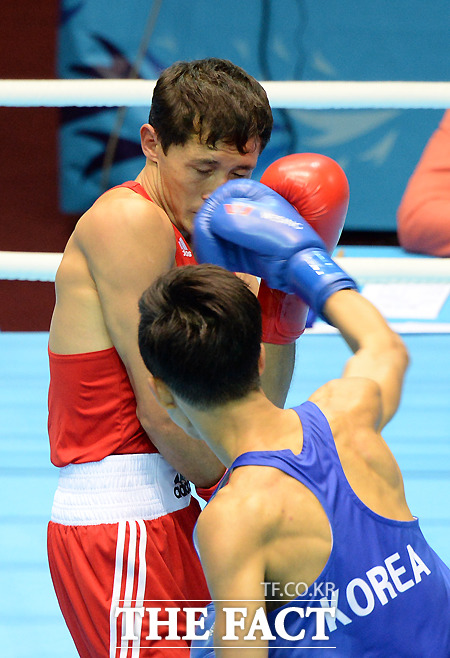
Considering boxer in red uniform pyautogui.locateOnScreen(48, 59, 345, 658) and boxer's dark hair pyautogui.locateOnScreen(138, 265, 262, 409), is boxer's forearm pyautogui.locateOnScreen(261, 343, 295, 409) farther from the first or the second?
Result: boxer's dark hair pyautogui.locateOnScreen(138, 265, 262, 409)

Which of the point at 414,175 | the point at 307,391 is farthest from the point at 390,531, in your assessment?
the point at 414,175

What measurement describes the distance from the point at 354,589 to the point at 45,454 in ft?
5.81

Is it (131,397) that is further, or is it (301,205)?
(301,205)

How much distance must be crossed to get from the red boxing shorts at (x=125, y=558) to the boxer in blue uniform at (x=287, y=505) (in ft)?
0.68

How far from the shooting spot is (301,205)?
5.03 ft

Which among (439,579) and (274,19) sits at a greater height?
(274,19)

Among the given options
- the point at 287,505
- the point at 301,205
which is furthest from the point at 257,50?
the point at 287,505

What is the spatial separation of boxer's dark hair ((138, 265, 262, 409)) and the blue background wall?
405cm

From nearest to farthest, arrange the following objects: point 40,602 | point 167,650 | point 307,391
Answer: point 167,650 < point 40,602 < point 307,391

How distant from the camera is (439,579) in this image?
1.10m

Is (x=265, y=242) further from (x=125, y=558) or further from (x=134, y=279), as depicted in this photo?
(x=125, y=558)

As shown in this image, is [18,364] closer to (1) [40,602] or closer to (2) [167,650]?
(1) [40,602]

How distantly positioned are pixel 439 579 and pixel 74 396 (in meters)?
0.63

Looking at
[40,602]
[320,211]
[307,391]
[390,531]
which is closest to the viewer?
[390,531]
